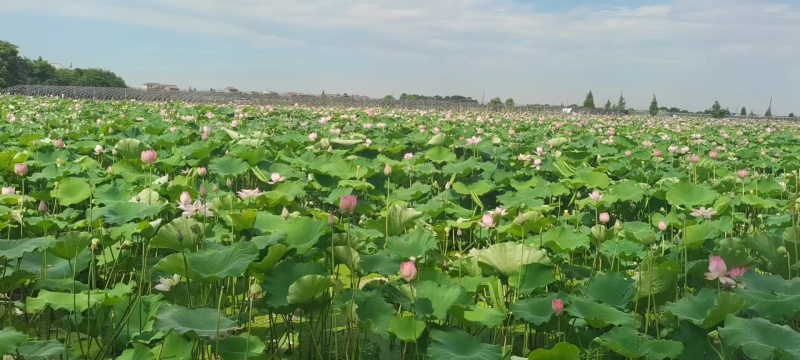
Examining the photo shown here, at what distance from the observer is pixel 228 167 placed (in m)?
3.41

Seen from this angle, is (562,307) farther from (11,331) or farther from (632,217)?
(632,217)

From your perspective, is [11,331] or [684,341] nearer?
[11,331]

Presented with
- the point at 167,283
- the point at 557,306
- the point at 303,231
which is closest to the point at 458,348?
the point at 557,306

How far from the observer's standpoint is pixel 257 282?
1802mm

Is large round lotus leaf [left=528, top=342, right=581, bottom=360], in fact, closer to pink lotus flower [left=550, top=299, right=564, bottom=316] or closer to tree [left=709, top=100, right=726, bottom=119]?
pink lotus flower [left=550, top=299, right=564, bottom=316]

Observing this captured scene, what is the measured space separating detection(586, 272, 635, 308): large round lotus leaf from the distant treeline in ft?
137

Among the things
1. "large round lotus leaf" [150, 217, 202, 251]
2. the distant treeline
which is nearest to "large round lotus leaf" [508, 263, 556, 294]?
"large round lotus leaf" [150, 217, 202, 251]

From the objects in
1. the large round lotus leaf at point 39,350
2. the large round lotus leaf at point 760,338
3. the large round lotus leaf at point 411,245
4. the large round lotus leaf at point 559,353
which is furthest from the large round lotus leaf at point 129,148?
the large round lotus leaf at point 760,338

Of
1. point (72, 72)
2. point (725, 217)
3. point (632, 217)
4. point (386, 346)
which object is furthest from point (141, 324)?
point (72, 72)

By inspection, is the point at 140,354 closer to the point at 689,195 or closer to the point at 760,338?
the point at 760,338

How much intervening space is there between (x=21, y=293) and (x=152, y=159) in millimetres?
746

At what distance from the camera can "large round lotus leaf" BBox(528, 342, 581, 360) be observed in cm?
140

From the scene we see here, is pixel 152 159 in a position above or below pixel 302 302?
above

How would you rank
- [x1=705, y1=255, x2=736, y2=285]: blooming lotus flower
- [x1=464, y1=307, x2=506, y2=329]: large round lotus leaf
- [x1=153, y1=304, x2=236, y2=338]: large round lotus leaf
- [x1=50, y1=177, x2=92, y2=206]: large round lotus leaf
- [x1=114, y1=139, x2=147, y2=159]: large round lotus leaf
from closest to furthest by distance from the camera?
[x1=153, y1=304, x2=236, y2=338]: large round lotus leaf
[x1=464, y1=307, x2=506, y2=329]: large round lotus leaf
[x1=705, y1=255, x2=736, y2=285]: blooming lotus flower
[x1=50, y1=177, x2=92, y2=206]: large round lotus leaf
[x1=114, y1=139, x2=147, y2=159]: large round lotus leaf
